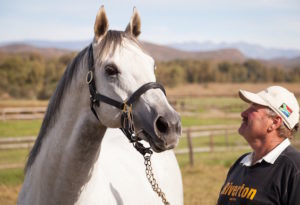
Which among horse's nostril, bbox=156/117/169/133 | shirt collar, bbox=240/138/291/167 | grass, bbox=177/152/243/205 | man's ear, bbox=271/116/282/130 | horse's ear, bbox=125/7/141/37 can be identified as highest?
horse's ear, bbox=125/7/141/37

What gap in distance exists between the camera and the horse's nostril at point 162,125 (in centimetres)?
229

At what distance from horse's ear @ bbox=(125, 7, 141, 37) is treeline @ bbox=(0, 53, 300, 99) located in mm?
Result: 418

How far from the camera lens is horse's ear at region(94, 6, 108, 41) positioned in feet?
8.63

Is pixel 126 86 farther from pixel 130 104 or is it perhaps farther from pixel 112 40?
pixel 112 40

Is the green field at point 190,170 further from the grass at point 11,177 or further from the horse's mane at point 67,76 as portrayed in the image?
the horse's mane at point 67,76

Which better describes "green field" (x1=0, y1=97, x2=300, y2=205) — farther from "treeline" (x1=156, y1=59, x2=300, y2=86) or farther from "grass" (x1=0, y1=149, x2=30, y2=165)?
"treeline" (x1=156, y1=59, x2=300, y2=86)

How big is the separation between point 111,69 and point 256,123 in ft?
3.38

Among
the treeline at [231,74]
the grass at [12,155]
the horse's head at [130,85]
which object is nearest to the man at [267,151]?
the horse's head at [130,85]

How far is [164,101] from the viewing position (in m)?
2.41

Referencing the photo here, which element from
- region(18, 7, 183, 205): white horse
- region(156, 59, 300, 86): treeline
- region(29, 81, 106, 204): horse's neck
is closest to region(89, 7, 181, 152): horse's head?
region(18, 7, 183, 205): white horse

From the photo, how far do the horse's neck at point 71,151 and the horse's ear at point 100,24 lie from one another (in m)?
0.47

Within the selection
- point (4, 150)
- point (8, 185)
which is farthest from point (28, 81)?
point (8, 185)

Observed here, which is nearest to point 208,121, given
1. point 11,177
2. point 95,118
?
point 11,177

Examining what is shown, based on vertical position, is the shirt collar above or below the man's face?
below
